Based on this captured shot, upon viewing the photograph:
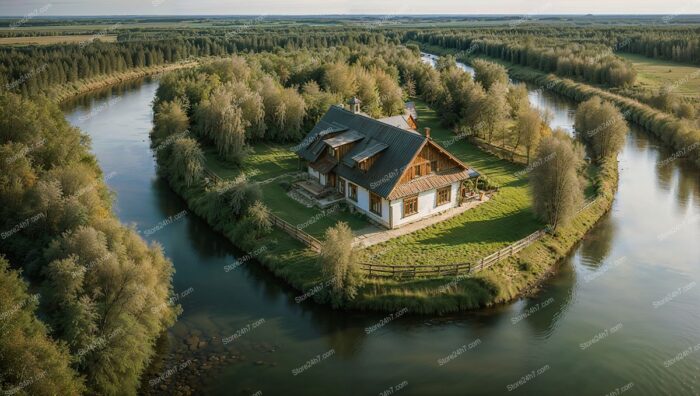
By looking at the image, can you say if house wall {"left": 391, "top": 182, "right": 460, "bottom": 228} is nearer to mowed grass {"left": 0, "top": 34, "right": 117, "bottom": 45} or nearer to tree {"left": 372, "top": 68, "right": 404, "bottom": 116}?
tree {"left": 372, "top": 68, "right": 404, "bottom": 116}

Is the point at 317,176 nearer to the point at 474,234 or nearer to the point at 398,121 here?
the point at 398,121

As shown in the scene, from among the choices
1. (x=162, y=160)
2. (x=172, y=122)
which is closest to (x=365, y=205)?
(x=162, y=160)

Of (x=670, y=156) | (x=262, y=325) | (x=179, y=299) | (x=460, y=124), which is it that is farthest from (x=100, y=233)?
(x=670, y=156)

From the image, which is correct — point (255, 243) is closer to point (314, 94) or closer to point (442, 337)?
point (442, 337)

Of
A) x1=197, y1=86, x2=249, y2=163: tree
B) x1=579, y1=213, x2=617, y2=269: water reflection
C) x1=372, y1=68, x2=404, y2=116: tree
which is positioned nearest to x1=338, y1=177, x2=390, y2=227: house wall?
x1=579, y1=213, x2=617, y2=269: water reflection

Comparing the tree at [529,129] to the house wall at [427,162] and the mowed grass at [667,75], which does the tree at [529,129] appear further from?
the mowed grass at [667,75]
